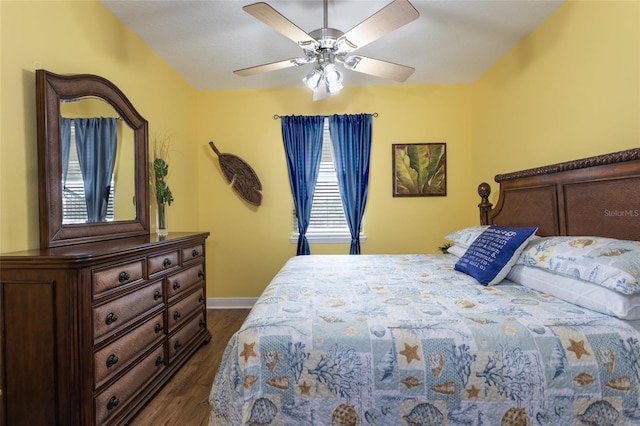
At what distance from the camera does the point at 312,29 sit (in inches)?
98.0

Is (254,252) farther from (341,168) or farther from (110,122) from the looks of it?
(110,122)

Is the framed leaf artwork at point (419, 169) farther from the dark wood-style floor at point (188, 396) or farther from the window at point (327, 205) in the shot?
the dark wood-style floor at point (188, 396)

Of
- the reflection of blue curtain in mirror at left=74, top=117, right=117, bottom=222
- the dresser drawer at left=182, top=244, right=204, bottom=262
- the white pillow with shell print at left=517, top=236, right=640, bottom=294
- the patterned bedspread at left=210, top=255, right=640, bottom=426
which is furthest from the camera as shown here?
the dresser drawer at left=182, top=244, right=204, bottom=262

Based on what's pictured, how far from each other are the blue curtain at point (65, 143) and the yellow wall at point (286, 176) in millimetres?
1943

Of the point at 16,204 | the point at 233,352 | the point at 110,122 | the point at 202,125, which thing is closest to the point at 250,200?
the point at 202,125

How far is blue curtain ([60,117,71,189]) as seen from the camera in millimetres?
1720

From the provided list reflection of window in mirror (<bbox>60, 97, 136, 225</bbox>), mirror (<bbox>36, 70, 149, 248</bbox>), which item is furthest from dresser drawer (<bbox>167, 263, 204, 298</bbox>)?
reflection of window in mirror (<bbox>60, 97, 136, 225</bbox>)

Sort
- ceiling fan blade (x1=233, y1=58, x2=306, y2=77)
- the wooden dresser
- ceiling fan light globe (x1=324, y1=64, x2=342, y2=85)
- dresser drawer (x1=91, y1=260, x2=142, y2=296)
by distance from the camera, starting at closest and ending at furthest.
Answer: the wooden dresser, dresser drawer (x1=91, y1=260, x2=142, y2=296), ceiling fan light globe (x1=324, y1=64, x2=342, y2=85), ceiling fan blade (x1=233, y1=58, x2=306, y2=77)

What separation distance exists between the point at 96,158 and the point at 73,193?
0.98 feet

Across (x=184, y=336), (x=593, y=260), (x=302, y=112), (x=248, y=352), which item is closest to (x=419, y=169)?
(x=302, y=112)

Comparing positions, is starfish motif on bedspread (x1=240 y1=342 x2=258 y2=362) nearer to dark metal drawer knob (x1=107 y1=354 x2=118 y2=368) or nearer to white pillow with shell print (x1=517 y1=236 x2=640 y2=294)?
dark metal drawer knob (x1=107 y1=354 x2=118 y2=368)

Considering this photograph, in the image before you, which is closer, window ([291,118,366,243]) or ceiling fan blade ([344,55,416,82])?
ceiling fan blade ([344,55,416,82])

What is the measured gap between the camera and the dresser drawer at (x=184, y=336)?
7.17ft

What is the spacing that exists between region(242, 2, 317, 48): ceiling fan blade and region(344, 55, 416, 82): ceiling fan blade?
1.12 ft
